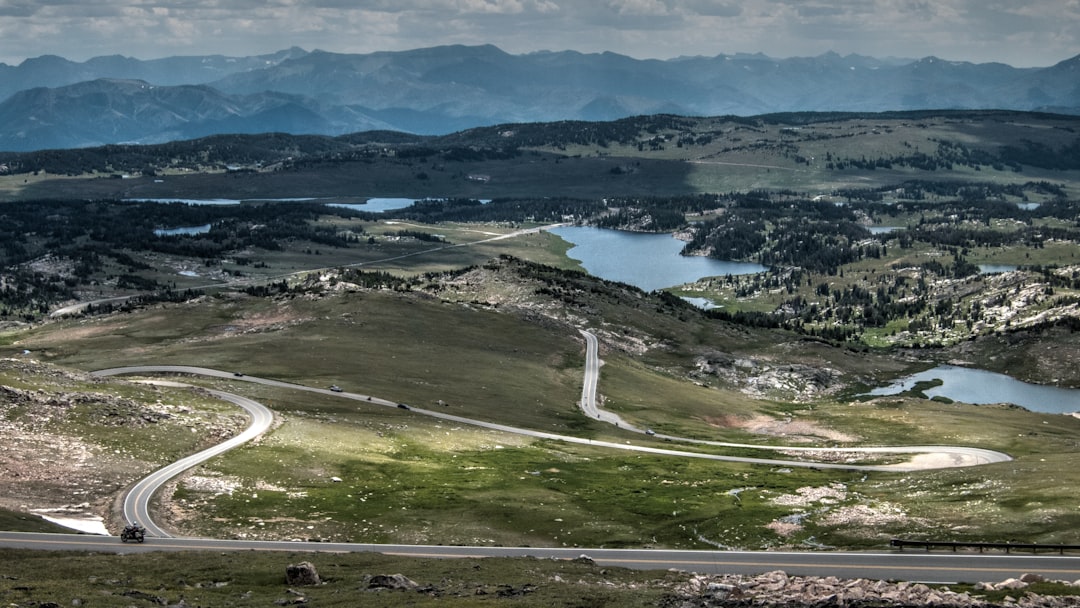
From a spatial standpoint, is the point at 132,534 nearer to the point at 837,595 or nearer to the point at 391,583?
the point at 391,583

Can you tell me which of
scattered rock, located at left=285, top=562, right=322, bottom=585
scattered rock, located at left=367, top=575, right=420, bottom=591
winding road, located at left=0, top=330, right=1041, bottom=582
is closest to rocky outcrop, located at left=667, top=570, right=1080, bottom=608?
winding road, located at left=0, top=330, right=1041, bottom=582

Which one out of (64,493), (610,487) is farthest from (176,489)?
(610,487)

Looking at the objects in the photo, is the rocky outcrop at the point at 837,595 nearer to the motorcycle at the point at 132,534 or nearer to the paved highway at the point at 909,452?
the motorcycle at the point at 132,534

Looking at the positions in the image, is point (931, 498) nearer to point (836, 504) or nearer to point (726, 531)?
point (836, 504)

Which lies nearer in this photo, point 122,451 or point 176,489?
point 176,489

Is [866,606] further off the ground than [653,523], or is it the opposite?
[866,606]

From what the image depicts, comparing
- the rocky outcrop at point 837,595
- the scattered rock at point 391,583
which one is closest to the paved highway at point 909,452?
the rocky outcrop at point 837,595

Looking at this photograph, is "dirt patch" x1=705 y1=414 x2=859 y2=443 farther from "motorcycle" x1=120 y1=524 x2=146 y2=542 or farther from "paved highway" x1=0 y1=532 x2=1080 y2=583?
"motorcycle" x1=120 y1=524 x2=146 y2=542

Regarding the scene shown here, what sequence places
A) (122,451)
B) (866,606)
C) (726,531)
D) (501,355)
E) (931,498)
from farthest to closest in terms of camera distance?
(501,355)
(122,451)
(931,498)
(726,531)
(866,606)
